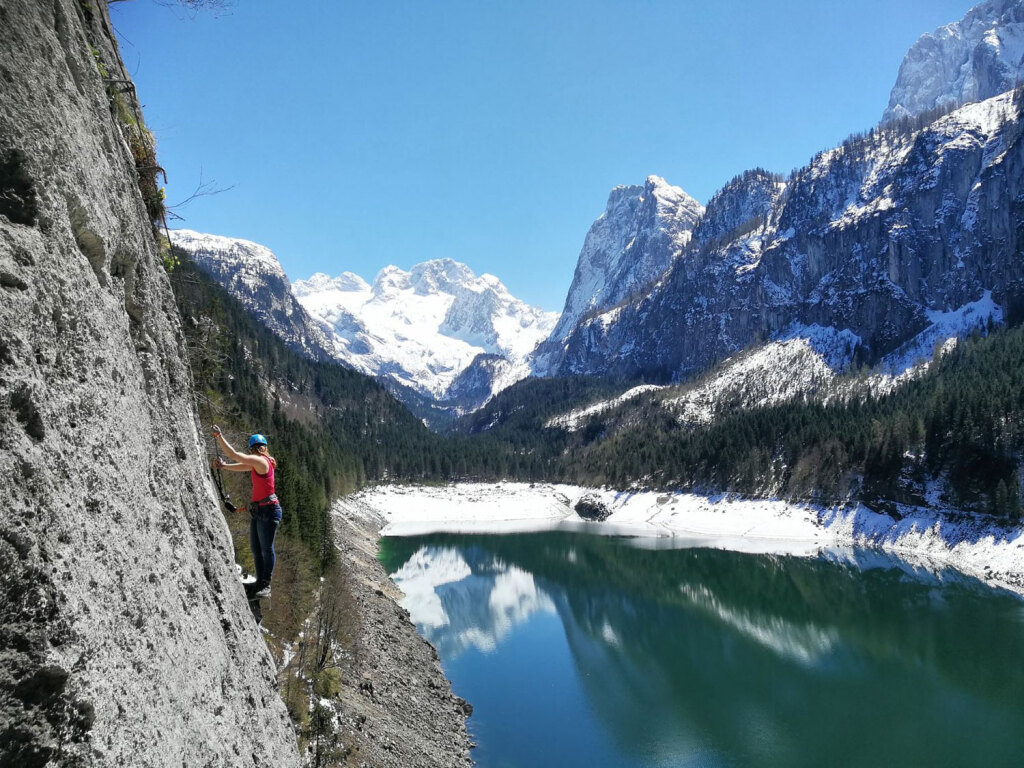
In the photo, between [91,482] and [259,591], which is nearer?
[91,482]

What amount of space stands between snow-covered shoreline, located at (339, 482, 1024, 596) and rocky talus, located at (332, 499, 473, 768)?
50.8 meters

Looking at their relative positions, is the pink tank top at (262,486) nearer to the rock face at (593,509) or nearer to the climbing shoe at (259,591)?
the climbing shoe at (259,591)

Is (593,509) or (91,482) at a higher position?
(91,482)

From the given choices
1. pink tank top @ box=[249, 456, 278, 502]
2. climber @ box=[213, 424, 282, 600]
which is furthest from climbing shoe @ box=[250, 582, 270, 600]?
pink tank top @ box=[249, 456, 278, 502]

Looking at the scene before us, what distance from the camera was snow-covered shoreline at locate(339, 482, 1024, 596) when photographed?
60.5 meters

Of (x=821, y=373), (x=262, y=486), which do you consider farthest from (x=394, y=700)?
(x=821, y=373)

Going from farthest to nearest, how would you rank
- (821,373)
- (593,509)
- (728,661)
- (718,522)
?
1. (821,373)
2. (593,509)
3. (718,522)
4. (728,661)

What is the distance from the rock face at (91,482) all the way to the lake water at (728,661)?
22.9 meters

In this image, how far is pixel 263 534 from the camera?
26.1 ft

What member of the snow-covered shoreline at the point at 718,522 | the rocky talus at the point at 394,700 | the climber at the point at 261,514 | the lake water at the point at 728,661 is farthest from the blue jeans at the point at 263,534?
the snow-covered shoreline at the point at 718,522

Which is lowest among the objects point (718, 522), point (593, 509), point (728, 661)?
point (728, 661)

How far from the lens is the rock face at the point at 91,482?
3078 mm

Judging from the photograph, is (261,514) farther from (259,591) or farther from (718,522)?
(718,522)

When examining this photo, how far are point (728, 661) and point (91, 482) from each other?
41823 millimetres
